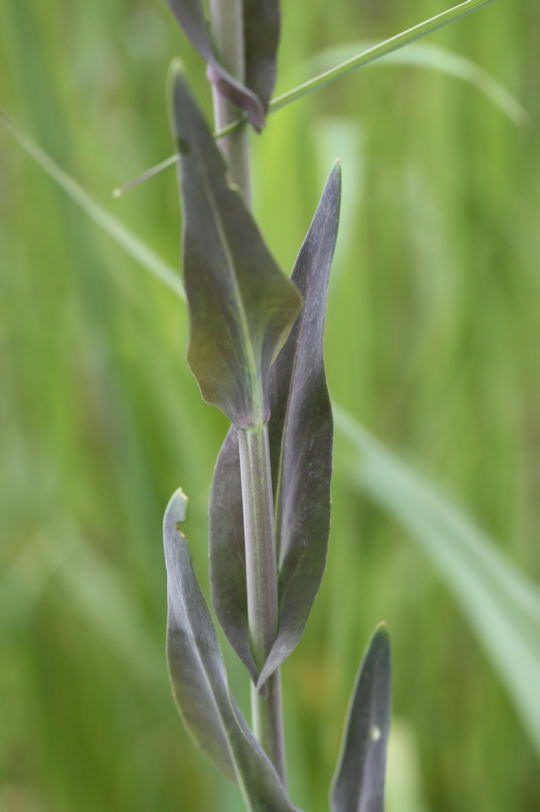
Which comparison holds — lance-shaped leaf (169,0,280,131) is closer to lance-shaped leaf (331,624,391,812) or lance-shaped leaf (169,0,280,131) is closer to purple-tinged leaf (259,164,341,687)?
purple-tinged leaf (259,164,341,687)

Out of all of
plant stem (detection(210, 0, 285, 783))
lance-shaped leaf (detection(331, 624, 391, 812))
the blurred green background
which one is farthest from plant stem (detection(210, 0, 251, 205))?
the blurred green background

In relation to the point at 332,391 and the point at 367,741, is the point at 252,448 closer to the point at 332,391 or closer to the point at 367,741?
the point at 367,741

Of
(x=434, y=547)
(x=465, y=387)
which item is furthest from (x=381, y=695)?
(x=465, y=387)

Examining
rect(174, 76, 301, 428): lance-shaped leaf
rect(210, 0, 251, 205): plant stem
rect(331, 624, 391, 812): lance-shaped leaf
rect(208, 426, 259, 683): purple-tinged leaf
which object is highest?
rect(210, 0, 251, 205): plant stem

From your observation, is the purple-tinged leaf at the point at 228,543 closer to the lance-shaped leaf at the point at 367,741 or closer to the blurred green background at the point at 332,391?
the lance-shaped leaf at the point at 367,741

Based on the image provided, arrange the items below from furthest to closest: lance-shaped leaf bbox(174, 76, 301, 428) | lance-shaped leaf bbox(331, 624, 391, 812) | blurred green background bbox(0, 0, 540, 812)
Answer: blurred green background bbox(0, 0, 540, 812), lance-shaped leaf bbox(331, 624, 391, 812), lance-shaped leaf bbox(174, 76, 301, 428)

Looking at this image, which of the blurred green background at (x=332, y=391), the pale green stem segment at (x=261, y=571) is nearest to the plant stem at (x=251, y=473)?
the pale green stem segment at (x=261, y=571)

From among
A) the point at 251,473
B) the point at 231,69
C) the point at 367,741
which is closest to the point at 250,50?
the point at 231,69
